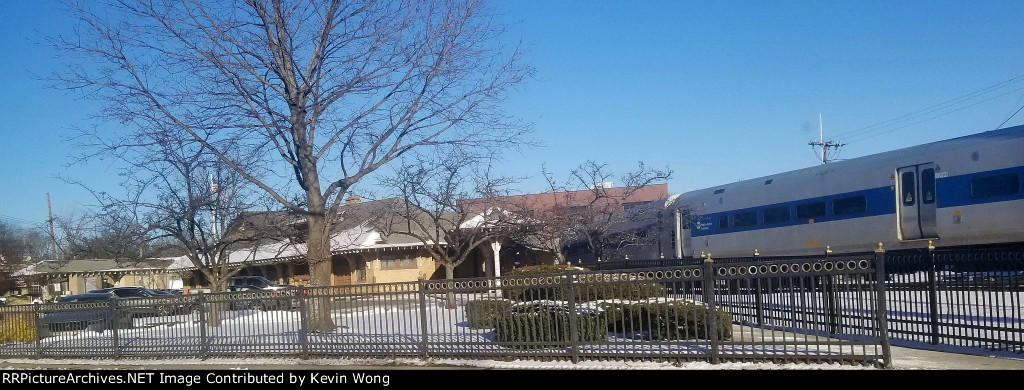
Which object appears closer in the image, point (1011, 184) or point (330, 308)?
point (330, 308)

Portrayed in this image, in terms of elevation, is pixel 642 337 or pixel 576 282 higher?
pixel 576 282

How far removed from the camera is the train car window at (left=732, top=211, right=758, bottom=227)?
2745cm

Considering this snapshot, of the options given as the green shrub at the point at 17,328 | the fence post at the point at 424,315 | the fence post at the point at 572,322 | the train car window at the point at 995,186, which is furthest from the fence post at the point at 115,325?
the train car window at the point at 995,186

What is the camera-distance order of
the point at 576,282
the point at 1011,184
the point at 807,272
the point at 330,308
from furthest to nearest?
1. the point at 1011,184
2. the point at 330,308
3. the point at 576,282
4. the point at 807,272

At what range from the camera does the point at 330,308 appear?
11922 millimetres

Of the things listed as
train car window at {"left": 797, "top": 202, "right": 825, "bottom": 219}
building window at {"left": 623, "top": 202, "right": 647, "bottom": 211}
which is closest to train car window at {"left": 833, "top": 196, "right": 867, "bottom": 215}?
train car window at {"left": 797, "top": 202, "right": 825, "bottom": 219}

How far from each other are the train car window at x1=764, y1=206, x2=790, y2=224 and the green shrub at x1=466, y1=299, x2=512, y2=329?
17.4 m

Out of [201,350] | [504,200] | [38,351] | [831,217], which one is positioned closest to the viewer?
[201,350]

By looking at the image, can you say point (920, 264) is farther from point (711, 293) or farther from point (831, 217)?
point (831, 217)

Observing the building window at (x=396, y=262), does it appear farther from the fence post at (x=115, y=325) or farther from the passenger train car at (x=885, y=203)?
the fence post at (x=115, y=325)

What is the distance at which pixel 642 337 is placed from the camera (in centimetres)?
966

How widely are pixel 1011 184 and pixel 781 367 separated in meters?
13.9

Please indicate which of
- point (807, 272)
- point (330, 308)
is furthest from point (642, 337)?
point (330, 308)

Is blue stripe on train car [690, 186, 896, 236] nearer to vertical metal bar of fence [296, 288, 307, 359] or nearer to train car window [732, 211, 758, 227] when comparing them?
train car window [732, 211, 758, 227]
